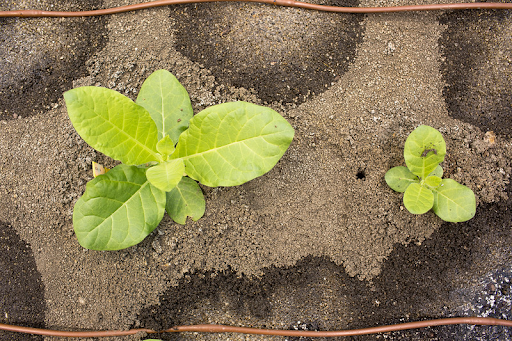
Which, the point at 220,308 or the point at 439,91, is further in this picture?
the point at 439,91

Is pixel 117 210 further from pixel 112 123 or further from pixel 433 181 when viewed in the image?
pixel 433 181

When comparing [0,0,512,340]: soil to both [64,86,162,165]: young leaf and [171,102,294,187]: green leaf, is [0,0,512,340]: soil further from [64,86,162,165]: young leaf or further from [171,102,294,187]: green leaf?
[64,86,162,165]: young leaf

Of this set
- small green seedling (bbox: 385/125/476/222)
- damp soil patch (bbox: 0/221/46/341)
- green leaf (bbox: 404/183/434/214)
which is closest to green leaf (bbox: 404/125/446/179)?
small green seedling (bbox: 385/125/476/222)

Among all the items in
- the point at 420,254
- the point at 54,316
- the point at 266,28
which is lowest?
the point at 54,316

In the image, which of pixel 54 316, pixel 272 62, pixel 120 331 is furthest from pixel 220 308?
pixel 272 62

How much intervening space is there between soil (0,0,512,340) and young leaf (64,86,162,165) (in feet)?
1.47

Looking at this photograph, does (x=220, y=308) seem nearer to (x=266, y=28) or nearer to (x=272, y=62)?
(x=272, y=62)

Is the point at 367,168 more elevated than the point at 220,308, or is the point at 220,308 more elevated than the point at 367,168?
the point at 367,168

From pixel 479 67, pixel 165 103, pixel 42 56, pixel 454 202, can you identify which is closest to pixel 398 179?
pixel 454 202

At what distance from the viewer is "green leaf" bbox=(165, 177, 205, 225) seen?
1.72 metres

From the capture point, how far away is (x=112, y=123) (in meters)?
1.46

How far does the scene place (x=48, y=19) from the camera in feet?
6.83

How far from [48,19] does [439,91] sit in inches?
96.0

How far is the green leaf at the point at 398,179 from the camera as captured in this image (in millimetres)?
1845
